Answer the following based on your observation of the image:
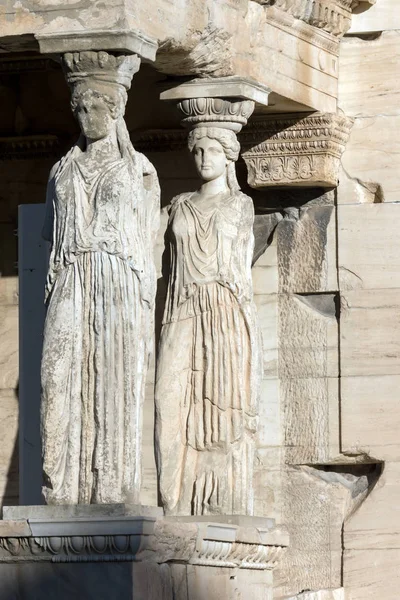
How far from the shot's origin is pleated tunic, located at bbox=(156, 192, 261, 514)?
15.8 m

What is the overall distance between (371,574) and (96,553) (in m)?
3.17

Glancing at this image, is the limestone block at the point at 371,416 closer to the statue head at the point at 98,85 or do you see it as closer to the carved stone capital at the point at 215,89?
the carved stone capital at the point at 215,89

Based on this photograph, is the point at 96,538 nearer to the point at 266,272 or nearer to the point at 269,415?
the point at 269,415

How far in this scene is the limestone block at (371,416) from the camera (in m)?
16.7

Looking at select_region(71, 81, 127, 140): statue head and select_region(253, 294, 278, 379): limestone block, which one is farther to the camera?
select_region(253, 294, 278, 379): limestone block

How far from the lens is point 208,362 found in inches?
624

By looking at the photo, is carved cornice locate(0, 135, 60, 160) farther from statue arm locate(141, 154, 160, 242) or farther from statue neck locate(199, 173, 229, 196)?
statue arm locate(141, 154, 160, 242)

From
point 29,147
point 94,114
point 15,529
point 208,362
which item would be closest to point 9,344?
point 29,147

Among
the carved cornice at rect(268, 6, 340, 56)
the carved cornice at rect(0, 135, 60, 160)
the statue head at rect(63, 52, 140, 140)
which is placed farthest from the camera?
the carved cornice at rect(0, 135, 60, 160)

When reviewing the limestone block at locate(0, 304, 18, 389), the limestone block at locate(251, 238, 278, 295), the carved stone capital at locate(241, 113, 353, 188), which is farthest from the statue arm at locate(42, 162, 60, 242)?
the limestone block at locate(0, 304, 18, 389)

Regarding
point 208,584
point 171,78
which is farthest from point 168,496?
point 171,78

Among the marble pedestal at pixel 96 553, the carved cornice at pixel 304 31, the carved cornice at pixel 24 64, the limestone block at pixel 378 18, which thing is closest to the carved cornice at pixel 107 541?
the marble pedestal at pixel 96 553

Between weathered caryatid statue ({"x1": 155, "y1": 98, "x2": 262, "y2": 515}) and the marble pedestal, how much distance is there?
1.13 meters

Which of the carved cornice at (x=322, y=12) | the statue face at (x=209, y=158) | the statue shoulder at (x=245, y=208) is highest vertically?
the carved cornice at (x=322, y=12)
